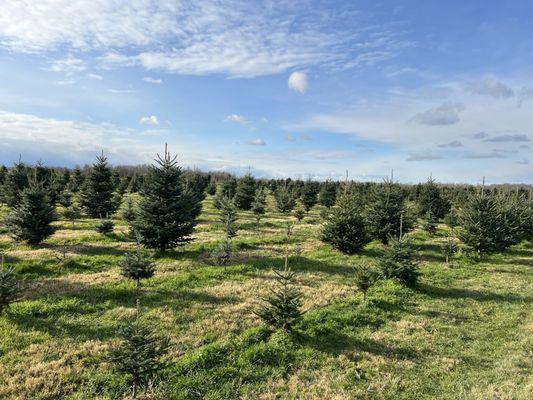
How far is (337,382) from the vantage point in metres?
9.66

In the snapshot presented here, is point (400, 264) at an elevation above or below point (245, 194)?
below

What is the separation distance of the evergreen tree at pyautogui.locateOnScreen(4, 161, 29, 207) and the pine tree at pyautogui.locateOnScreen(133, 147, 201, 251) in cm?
2029

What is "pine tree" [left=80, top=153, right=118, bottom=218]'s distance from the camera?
34219 mm

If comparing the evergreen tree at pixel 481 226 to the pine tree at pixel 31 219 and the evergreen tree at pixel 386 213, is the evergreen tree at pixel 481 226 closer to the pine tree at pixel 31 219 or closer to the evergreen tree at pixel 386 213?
the evergreen tree at pixel 386 213

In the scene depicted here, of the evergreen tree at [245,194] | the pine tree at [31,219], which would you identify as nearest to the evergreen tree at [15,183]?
the pine tree at [31,219]

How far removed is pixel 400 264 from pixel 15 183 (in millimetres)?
40163

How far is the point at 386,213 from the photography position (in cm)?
2634

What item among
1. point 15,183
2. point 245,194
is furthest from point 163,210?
point 15,183

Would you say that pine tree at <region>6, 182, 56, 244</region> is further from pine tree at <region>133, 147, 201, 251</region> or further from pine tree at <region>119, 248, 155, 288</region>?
pine tree at <region>119, 248, 155, 288</region>

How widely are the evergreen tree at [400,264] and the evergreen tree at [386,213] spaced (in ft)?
24.4

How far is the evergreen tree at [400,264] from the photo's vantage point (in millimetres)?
17984

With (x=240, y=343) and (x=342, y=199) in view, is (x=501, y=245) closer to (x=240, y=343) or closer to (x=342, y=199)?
(x=342, y=199)

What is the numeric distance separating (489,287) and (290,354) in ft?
45.3

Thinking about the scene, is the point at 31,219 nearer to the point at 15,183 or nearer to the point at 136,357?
the point at 136,357
